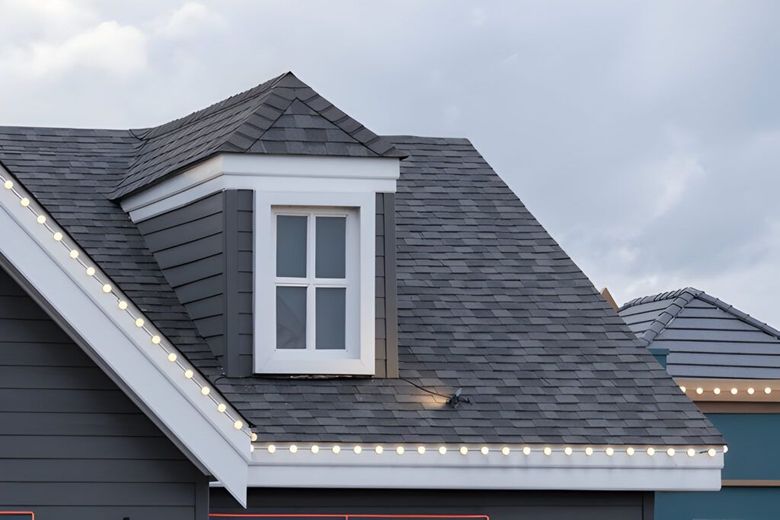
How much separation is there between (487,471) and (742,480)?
3040 millimetres

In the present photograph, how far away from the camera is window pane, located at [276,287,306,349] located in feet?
38.6

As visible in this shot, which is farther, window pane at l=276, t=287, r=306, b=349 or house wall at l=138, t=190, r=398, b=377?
window pane at l=276, t=287, r=306, b=349

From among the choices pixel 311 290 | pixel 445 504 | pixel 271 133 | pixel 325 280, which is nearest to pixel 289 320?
pixel 311 290

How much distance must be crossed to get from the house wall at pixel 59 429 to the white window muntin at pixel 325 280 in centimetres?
195

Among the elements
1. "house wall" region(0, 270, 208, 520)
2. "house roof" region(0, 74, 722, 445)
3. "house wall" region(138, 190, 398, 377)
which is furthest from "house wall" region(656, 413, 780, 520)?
"house wall" region(0, 270, 208, 520)

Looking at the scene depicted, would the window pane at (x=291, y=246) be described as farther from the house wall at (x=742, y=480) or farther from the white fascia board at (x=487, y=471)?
the house wall at (x=742, y=480)

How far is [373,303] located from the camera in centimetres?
1187

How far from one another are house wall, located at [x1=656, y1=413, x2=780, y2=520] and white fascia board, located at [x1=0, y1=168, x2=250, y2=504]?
4.87m

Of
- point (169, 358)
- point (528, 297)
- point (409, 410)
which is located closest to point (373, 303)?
point (409, 410)

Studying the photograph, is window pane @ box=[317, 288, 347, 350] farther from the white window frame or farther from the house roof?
the house roof

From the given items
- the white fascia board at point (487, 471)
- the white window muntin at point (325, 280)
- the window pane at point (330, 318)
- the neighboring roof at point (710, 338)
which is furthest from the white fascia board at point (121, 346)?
the neighboring roof at point (710, 338)

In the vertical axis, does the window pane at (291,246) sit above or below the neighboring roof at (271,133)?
below

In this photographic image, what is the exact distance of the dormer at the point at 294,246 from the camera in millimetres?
11688

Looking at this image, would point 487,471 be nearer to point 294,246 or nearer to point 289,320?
point 289,320
